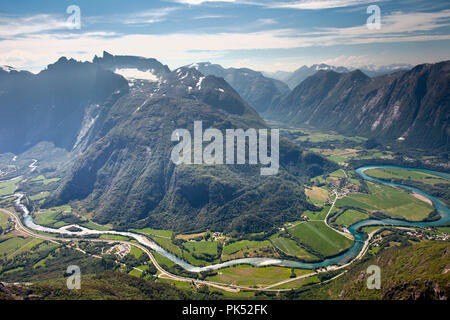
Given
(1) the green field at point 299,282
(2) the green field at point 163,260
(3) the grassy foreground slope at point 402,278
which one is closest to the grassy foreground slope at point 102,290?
(2) the green field at point 163,260

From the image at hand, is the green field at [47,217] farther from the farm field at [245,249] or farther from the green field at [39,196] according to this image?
the farm field at [245,249]

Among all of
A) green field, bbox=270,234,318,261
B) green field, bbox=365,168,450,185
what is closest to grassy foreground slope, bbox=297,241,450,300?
green field, bbox=270,234,318,261

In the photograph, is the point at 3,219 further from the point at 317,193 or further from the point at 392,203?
the point at 392,203

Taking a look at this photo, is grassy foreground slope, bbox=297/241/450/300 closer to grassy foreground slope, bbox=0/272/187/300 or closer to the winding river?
the winding river

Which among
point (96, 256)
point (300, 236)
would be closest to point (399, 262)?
point (300, 236)

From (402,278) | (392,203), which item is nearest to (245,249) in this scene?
(402,278)
